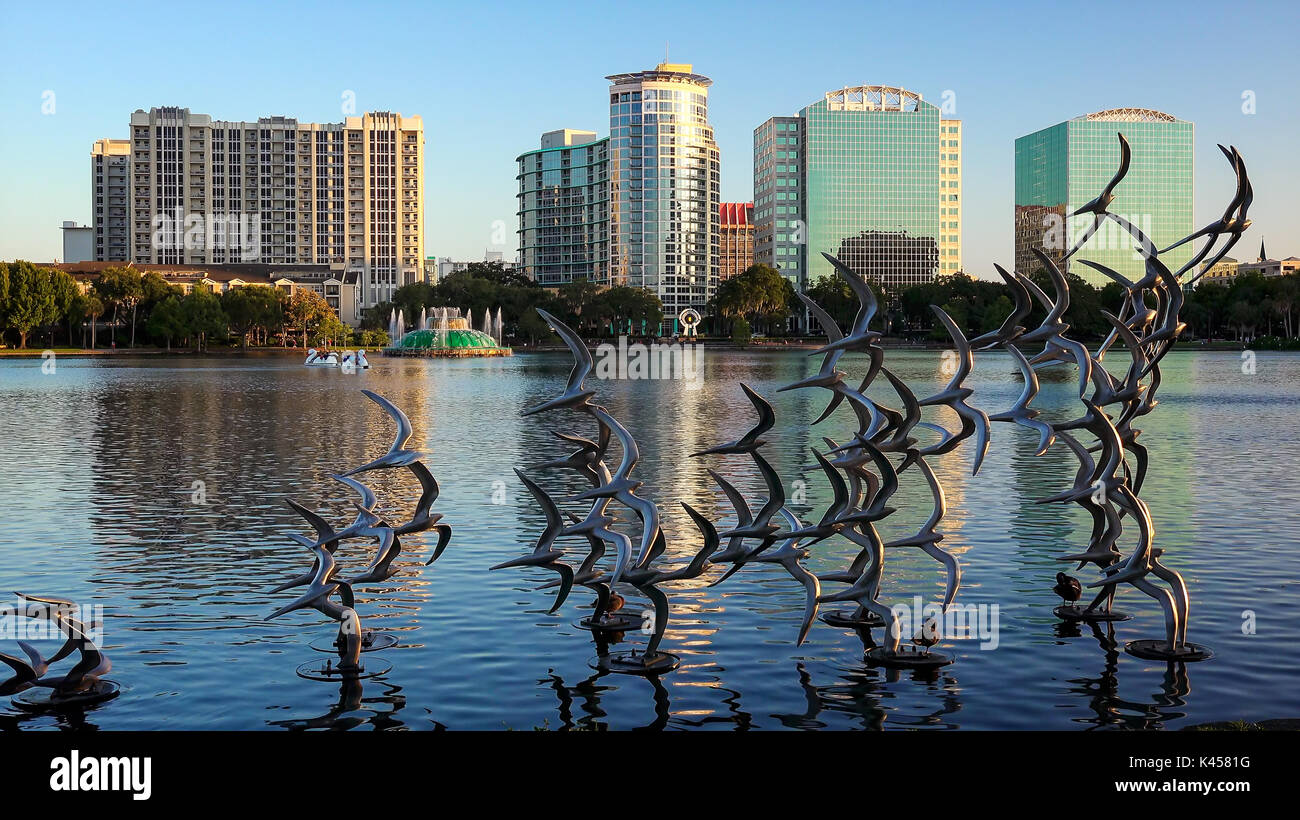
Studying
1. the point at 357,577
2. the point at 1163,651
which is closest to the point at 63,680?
the point at 357,577

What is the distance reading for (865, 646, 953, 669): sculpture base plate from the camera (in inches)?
493

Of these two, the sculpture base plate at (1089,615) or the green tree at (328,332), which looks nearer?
the sculpture base plate at (1089,615)

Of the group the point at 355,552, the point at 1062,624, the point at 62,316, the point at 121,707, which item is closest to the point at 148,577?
the point at 355,552

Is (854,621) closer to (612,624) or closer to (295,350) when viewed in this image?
(612,624)

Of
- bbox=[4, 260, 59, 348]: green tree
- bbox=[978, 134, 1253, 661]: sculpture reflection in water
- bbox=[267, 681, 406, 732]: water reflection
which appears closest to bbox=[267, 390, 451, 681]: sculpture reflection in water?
bbox=[267, 681, 406, 732]: water reflection

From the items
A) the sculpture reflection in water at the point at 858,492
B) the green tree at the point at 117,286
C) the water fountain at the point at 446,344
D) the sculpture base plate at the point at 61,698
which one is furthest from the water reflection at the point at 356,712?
the green tree at the point at 117,286

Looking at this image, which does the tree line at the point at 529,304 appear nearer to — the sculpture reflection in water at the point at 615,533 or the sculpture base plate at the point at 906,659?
the sculpture reflection in water at the point at 615,533

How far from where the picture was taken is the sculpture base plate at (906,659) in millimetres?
12531

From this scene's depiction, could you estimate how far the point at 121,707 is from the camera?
1124cm

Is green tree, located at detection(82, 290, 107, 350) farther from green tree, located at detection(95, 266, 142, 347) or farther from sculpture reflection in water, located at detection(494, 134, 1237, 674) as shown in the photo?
sculpture reflection in water, located at detection(494, 134, 1237, 674)

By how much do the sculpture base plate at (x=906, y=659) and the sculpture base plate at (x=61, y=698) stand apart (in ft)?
23.6

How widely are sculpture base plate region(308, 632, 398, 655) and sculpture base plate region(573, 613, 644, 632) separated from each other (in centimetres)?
211

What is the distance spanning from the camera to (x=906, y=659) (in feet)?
41.4
